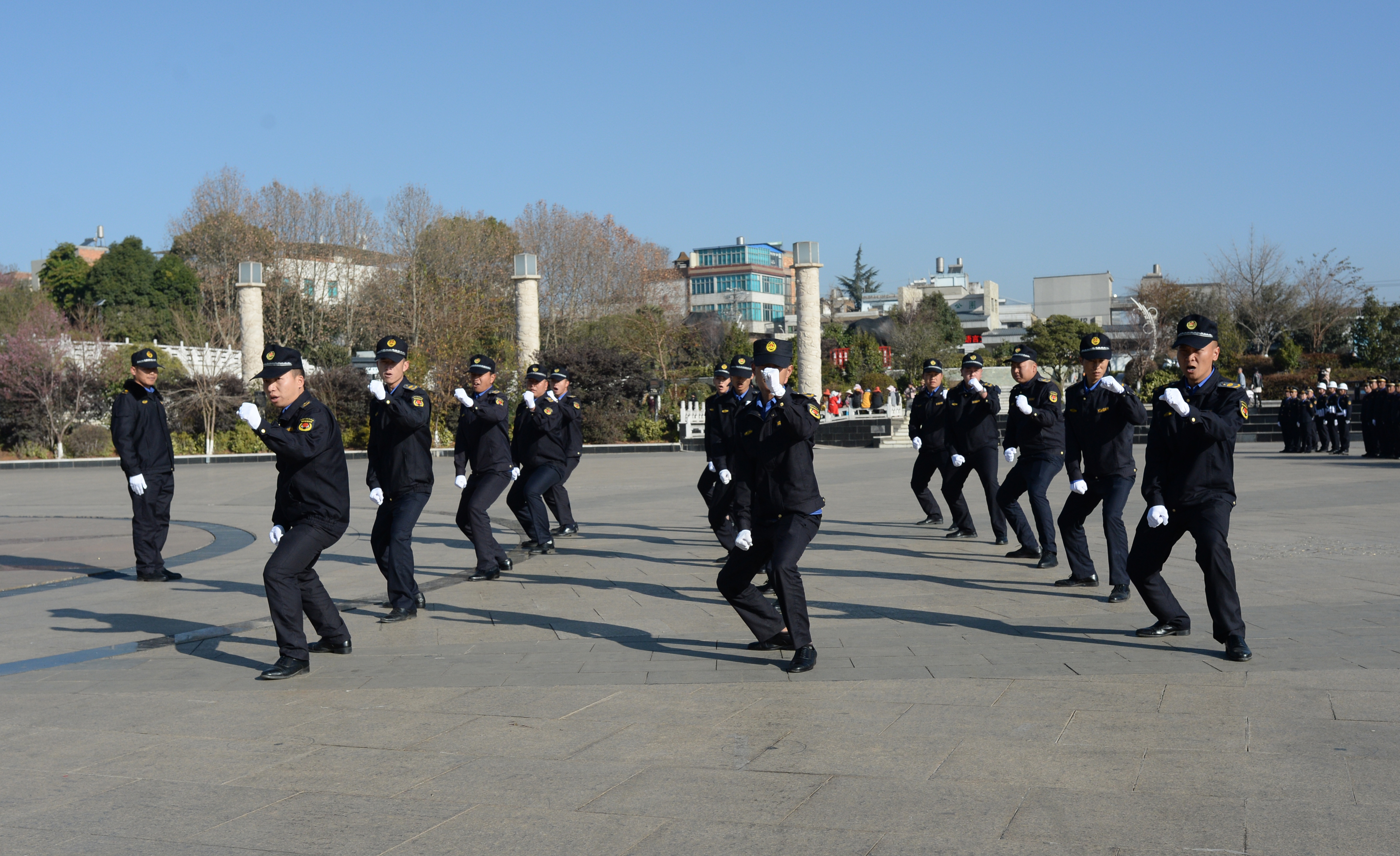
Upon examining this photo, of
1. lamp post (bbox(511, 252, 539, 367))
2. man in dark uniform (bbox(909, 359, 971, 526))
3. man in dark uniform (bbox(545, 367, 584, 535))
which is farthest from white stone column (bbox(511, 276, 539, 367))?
man in dark uniform (bbox(909, 359, 971, 526))

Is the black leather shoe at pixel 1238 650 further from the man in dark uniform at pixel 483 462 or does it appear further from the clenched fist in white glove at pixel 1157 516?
the man in dark uniform at pixel 483 462

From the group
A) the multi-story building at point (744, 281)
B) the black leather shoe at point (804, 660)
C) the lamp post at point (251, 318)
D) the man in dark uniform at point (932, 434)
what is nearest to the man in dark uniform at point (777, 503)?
the black leather shoe at point (804, 660)

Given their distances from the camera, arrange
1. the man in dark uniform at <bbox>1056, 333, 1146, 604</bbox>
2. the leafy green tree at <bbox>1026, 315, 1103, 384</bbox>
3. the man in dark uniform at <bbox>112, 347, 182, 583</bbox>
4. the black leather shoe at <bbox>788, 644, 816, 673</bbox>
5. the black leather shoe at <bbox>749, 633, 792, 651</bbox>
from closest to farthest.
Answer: the black leather shoe at <bbox>788, 644, 816, 673</bbox> < the black leather shoe at <bbox>749, 633, 792, 651</bbox> < the man in dark uniform at <bbox>1056, 333, 1146, 604</bbox> < the man in dark uniform at <bbox>112, 347, 182, 583</bbox> < the leafy green tree at <bbox>1026, 315, 1103, 384</bbox>

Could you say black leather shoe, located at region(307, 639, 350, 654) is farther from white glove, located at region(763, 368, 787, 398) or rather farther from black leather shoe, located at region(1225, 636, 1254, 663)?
black leather shoe, located at region(1225, 636, 1254, 663)

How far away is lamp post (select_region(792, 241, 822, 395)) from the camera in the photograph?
35.3 m

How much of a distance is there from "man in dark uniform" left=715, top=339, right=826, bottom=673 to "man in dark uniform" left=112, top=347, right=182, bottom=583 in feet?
18.5

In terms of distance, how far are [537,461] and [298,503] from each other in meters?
4.46

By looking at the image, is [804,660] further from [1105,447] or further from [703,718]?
[1105,447]

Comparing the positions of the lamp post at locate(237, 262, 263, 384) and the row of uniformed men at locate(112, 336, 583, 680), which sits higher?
the lamp post at locate(237, 262, 263, 384)

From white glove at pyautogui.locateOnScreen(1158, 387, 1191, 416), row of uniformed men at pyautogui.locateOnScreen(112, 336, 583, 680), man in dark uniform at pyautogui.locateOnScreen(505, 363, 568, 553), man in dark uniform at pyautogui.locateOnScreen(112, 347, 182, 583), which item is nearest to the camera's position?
white glove at pyautogui.locateOnScreen(1158, 387, 1191, 416)

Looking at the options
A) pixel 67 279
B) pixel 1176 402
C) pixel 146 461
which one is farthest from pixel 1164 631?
pixel 67 279

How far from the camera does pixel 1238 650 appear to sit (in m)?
5.92

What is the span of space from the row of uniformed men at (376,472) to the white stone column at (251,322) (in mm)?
24894

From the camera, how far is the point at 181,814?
403cm
